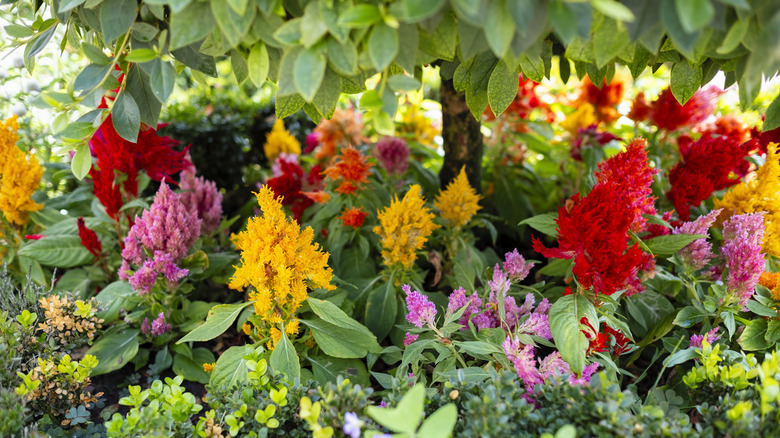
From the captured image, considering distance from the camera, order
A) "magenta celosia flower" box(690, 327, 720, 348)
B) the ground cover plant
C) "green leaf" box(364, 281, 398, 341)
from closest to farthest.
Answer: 1. the ground cover plant
2. "magenta celosia flower" box(690, 327, 720, 348)
3. "green leaf" box(364, 281, 398, 341)

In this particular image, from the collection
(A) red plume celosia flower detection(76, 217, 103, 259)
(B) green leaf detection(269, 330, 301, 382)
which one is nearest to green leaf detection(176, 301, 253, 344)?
(B) green leaf detection(269, 330, 301, 382)

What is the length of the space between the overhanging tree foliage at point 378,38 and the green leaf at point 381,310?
2.73 ft

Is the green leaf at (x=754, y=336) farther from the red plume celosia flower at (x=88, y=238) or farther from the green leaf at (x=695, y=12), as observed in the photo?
the red plume celosia flower at (x=88, y=238)

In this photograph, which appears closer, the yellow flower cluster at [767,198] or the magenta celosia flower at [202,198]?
the yellow flower cluster at [767,198]

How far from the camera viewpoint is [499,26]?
0.93 m

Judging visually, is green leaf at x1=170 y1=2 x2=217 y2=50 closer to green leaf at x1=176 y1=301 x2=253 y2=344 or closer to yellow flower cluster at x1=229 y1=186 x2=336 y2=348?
yellow flower cluster at x1=229 y1=186 x2=336 y2=348

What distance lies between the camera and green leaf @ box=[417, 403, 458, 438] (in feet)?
3.35

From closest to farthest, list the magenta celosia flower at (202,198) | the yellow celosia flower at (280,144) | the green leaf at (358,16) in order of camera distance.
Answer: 1. the green leaf at (358,16)
2. the magenta celosia flower at (202,198)
3. the yellow celosia flower at (280,144)

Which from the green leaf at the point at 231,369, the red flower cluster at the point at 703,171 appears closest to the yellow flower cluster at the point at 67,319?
the green leaf at the point at 231,369

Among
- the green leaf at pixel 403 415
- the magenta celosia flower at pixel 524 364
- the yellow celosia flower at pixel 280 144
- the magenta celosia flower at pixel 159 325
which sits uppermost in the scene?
the green leaf at pixel 403 415

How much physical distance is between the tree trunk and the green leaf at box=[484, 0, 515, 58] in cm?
163

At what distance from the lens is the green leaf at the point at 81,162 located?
1407 mm

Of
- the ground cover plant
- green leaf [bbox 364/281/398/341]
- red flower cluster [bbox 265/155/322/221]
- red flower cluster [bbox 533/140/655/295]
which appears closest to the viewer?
the ground cover plant

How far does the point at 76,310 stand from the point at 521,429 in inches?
57.1
